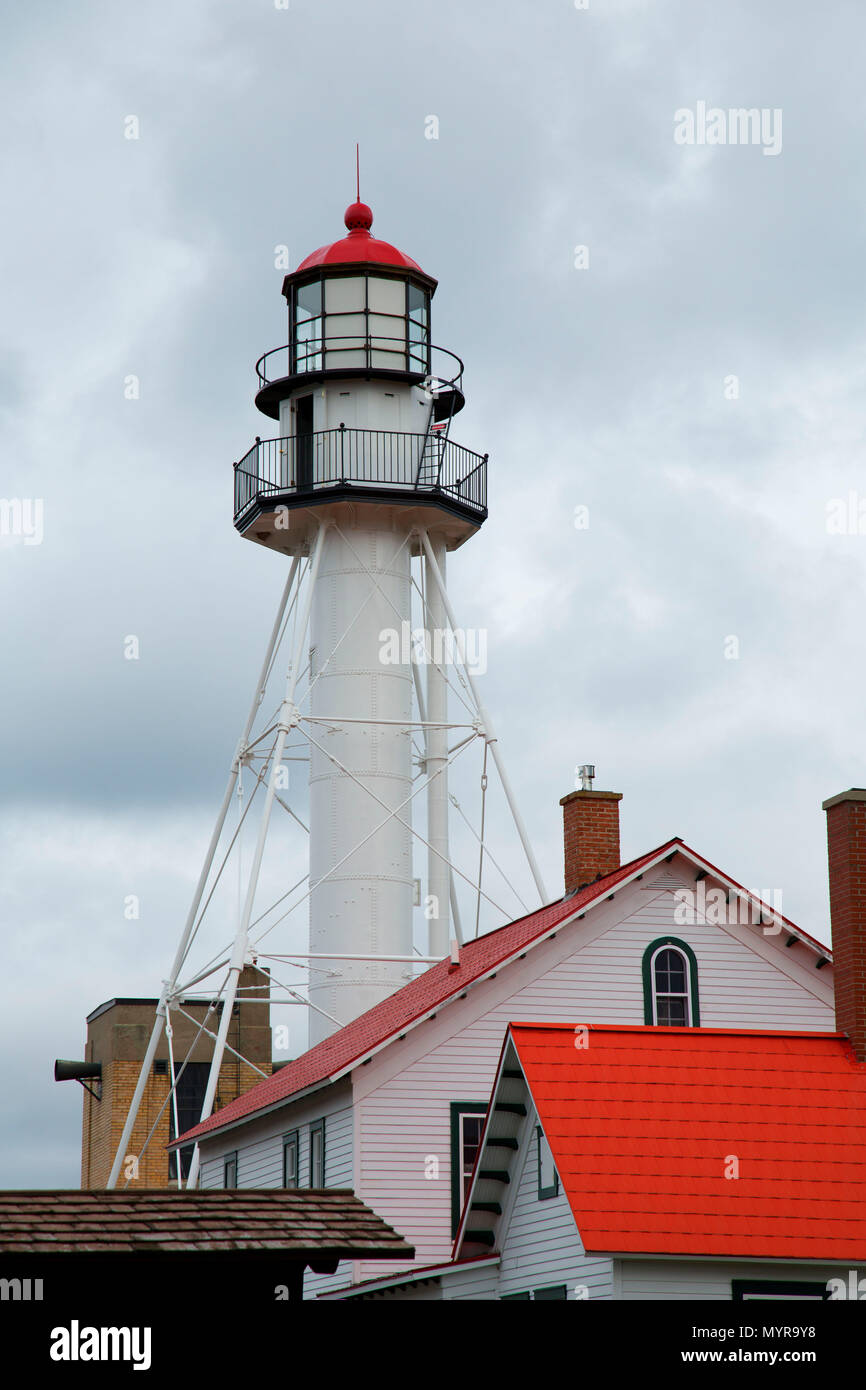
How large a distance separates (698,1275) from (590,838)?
10272 mm

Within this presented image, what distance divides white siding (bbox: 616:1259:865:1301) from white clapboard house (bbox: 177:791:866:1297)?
609cm

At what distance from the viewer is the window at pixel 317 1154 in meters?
28.9

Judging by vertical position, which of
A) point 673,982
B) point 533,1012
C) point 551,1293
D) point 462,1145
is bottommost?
Result: point 551,1293

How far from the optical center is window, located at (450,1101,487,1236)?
27484 millimetres

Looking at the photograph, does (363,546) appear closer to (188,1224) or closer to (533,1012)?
(533,1012)

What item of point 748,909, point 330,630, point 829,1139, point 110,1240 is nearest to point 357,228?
point 330,630

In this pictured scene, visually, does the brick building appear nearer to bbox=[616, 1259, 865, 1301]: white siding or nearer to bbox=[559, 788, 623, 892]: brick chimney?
bbox=[559, 788, 623, 892]: brick chimney

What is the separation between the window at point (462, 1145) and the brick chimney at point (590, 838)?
4558 mm

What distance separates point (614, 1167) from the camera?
22031mm

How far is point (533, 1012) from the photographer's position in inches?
1117

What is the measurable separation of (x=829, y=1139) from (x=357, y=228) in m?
21.2

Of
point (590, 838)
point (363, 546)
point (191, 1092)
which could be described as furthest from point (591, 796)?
point (191, 1092)

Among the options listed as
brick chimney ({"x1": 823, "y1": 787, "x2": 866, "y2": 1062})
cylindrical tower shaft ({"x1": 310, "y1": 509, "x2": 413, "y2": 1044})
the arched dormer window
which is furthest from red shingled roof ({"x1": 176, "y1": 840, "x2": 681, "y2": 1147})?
brick chimney ({"x1": 823, "y1": 787, "x2": 866, "y2": 1062})
